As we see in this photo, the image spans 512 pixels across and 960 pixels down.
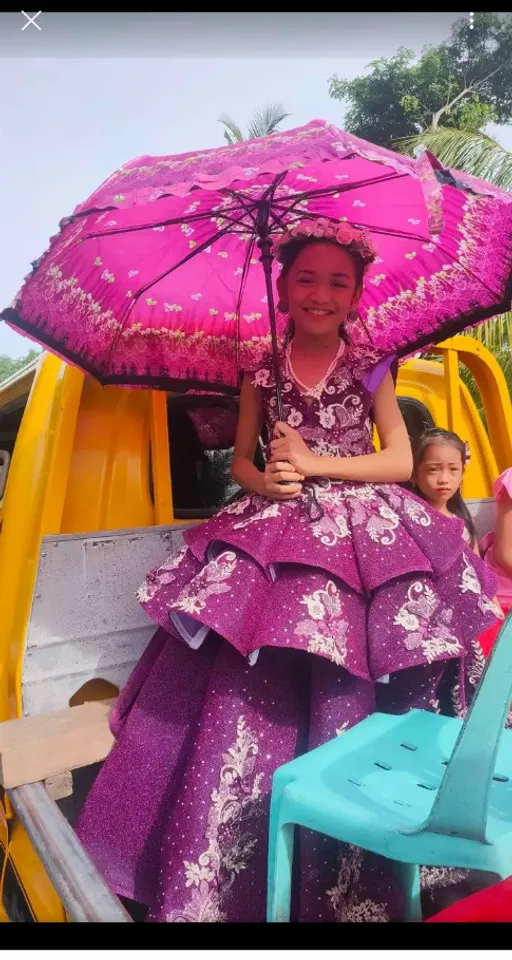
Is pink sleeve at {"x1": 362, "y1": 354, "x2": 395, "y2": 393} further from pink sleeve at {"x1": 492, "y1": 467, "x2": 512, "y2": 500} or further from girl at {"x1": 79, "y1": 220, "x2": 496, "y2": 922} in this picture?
pink sleeve at {"x1": 492, "y1": 467, "x2": 512, "y2": 500}

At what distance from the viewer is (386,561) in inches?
61.4

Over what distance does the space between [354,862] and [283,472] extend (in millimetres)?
895

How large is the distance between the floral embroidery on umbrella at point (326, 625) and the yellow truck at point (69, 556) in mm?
615

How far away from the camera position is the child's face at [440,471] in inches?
93.4

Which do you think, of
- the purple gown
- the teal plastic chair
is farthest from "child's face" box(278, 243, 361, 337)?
the teal plastic chair

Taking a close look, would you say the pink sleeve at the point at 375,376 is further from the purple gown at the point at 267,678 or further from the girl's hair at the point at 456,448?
the girl's hair at the point at 456,448

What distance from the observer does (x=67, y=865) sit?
126cm

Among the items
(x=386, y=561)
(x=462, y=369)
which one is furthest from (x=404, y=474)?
(x=462, y=369)

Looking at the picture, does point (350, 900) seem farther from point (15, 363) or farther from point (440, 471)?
point (15, 363)

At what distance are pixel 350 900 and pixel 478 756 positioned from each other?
658 millimetres

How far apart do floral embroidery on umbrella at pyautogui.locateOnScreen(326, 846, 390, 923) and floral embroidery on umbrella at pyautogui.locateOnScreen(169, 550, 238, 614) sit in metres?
0.62

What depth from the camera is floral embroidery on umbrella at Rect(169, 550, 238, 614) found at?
1.51m

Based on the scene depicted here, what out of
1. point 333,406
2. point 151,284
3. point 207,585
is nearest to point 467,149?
point 333,406

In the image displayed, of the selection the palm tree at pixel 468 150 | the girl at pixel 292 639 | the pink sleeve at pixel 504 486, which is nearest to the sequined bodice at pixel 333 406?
the girl at pixel 292 639
